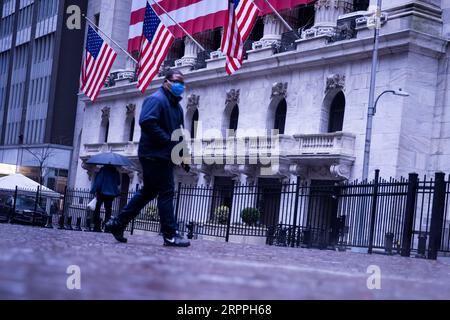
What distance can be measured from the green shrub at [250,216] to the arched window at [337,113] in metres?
10.2

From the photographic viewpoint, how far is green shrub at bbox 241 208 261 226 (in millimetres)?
19969

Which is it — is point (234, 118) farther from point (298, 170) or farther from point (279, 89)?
point (298, 170)

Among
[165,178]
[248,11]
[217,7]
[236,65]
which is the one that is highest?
[217,7]

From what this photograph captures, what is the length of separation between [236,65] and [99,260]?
864 inches

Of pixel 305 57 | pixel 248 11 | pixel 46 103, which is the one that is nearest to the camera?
pixel 248 11

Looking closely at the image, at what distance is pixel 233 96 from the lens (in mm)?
36531

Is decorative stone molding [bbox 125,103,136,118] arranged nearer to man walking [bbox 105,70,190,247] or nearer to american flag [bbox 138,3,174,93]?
american flag [bbox 138,3,174,93]

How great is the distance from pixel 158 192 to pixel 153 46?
19.9 m

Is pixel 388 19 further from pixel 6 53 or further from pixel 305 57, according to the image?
pixel 6 53

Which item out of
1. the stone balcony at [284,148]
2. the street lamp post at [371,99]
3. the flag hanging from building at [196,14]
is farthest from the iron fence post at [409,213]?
the flag hanging from building at [196,14]

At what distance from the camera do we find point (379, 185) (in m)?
14.4

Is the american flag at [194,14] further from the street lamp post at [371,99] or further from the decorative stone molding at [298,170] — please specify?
the street lamp post at [371,99]

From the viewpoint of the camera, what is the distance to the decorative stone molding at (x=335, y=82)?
29.9 meters
